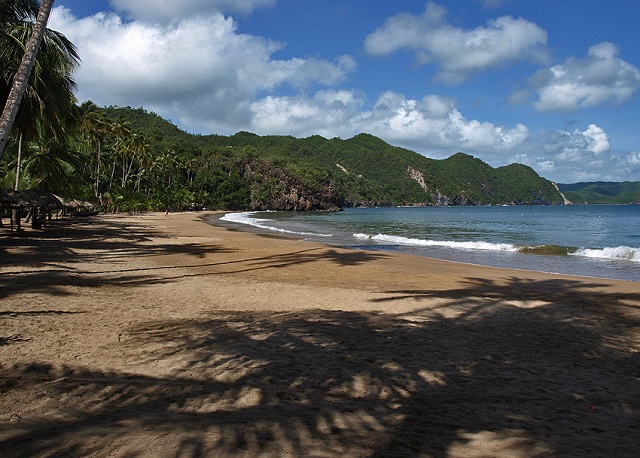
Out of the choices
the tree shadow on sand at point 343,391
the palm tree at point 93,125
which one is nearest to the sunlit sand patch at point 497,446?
the tree shadow on sand at point 343,391

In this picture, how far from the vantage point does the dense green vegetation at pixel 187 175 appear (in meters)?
44.3

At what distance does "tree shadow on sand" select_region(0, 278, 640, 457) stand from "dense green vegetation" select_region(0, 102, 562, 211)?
18542 mm

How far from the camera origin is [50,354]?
4.42 metres

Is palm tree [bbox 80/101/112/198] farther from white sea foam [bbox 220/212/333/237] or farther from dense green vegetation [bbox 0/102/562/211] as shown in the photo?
white sea foam [bbox 220/212/333/237]

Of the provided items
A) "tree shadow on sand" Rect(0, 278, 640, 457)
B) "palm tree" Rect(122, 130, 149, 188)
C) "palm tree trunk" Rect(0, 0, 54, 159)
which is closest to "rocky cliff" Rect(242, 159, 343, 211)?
"palm tree" Rect(122, 130, 149, 188)

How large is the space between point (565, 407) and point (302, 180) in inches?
4872

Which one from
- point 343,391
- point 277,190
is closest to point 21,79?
point 343,391

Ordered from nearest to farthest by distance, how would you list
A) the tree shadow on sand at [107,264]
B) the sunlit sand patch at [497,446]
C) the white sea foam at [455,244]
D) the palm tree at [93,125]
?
1. the sunlit sand patch at [497,446]
2. the tree shadow on sand at [107,264]
3. the white sea foam at [455,244]
4. the palm tree at [93,125]

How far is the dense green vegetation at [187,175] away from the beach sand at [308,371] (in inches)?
652

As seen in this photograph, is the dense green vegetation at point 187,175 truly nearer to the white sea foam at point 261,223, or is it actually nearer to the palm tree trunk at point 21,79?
the palm tree trunk at point 21,79

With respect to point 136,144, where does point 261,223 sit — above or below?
below

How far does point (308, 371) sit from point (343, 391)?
1.82 feet

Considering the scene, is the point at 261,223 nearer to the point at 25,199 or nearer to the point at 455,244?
the point at 455,244

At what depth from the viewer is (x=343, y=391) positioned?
380 cm
